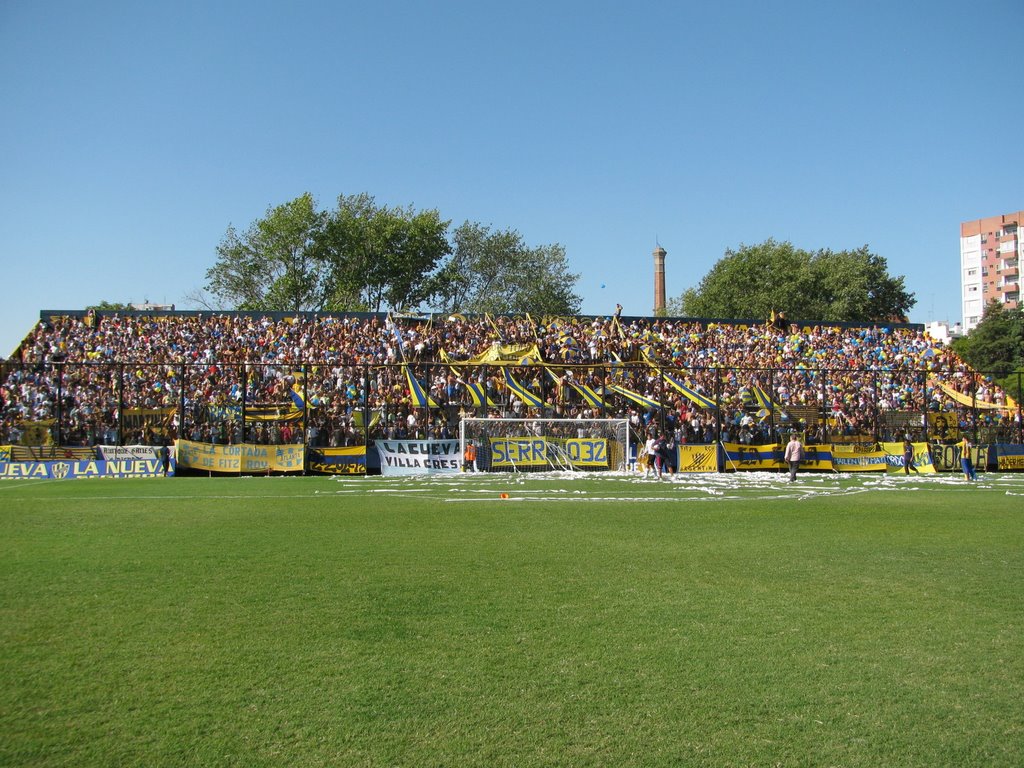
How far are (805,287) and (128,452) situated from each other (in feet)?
190

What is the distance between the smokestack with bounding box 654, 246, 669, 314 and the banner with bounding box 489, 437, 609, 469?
225 feet

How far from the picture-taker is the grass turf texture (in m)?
4.68

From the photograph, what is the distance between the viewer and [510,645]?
6426 mm

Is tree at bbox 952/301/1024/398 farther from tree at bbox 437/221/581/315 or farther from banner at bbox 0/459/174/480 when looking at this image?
banner at bbox 0/459/174/480

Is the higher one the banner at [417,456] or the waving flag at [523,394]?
the waving flag at [523,394]

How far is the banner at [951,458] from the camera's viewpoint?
31016mm

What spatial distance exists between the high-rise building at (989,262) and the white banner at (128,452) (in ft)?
343

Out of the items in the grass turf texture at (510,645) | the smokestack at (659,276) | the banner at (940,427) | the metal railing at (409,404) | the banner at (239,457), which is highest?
the smokestack at (659,276)

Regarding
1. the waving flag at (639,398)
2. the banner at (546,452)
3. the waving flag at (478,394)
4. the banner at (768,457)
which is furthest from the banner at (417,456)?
the banner at (768,457)

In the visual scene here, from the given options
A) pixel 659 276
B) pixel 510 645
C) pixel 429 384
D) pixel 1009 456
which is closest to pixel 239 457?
pixel 429 384

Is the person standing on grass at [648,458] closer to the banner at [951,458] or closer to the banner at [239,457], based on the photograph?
the banner at [951,458]

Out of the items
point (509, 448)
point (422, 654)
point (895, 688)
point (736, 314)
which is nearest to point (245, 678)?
point (422, 654)

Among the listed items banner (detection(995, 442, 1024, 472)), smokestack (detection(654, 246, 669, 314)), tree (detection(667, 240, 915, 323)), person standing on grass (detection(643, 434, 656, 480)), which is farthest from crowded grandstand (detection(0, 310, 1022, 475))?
smokestack (detection(654, 246, 669, 314))

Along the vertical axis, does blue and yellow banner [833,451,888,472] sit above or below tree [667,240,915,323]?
below
